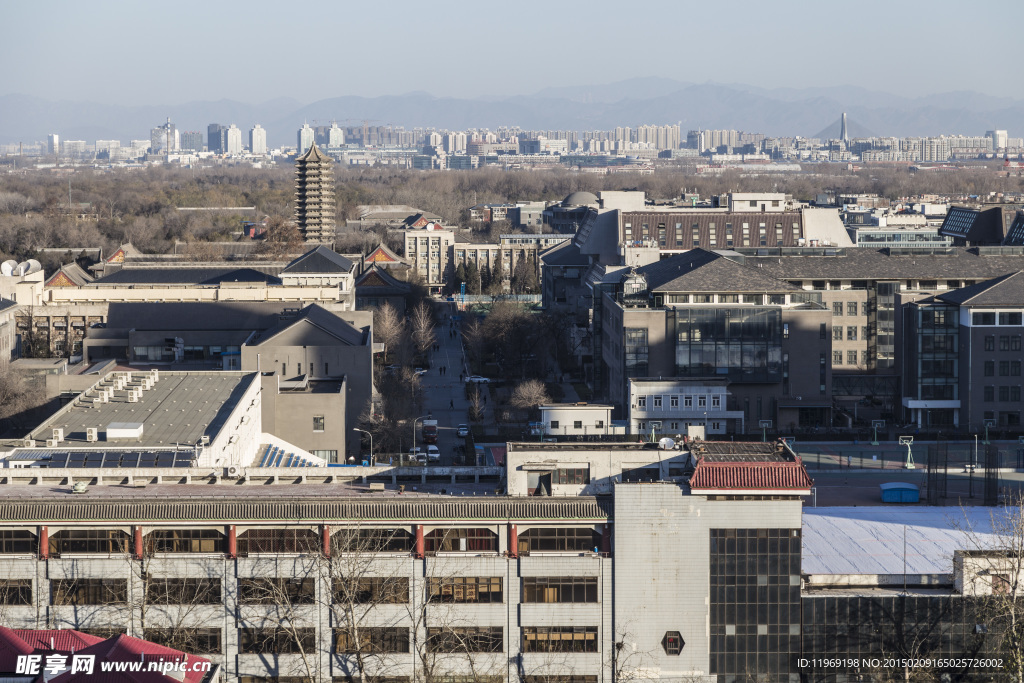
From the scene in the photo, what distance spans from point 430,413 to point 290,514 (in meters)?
30.6

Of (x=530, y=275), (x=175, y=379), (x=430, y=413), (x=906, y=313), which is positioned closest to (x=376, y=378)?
(x=430, y=413)

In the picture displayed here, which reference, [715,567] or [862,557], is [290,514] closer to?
[715,567]

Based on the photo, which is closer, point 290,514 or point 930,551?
point 290,514

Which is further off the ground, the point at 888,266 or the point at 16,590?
the point at 888,266

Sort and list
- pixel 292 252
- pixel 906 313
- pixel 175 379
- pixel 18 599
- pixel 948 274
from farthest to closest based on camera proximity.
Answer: pixel 292 252
pixel 948 274
pixel 906 313
pixel 175 379
pixel 18 599

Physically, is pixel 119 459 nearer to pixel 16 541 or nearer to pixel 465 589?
pixel 16 541

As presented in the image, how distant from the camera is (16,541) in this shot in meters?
20.5

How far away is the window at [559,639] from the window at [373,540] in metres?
2.25

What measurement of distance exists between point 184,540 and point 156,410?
1287 centimetres

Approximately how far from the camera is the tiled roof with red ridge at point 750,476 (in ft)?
68.0

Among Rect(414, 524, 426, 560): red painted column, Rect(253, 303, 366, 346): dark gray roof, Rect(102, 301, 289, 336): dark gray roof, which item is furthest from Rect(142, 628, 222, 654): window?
Rect(102, 301, 289, 336): dark gray roof

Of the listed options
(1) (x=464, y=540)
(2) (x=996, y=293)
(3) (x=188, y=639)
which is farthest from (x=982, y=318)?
(3) (x=188, y=639)

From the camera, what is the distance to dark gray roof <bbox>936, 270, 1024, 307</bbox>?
44.3m

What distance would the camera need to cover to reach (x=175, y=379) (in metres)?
37.6
